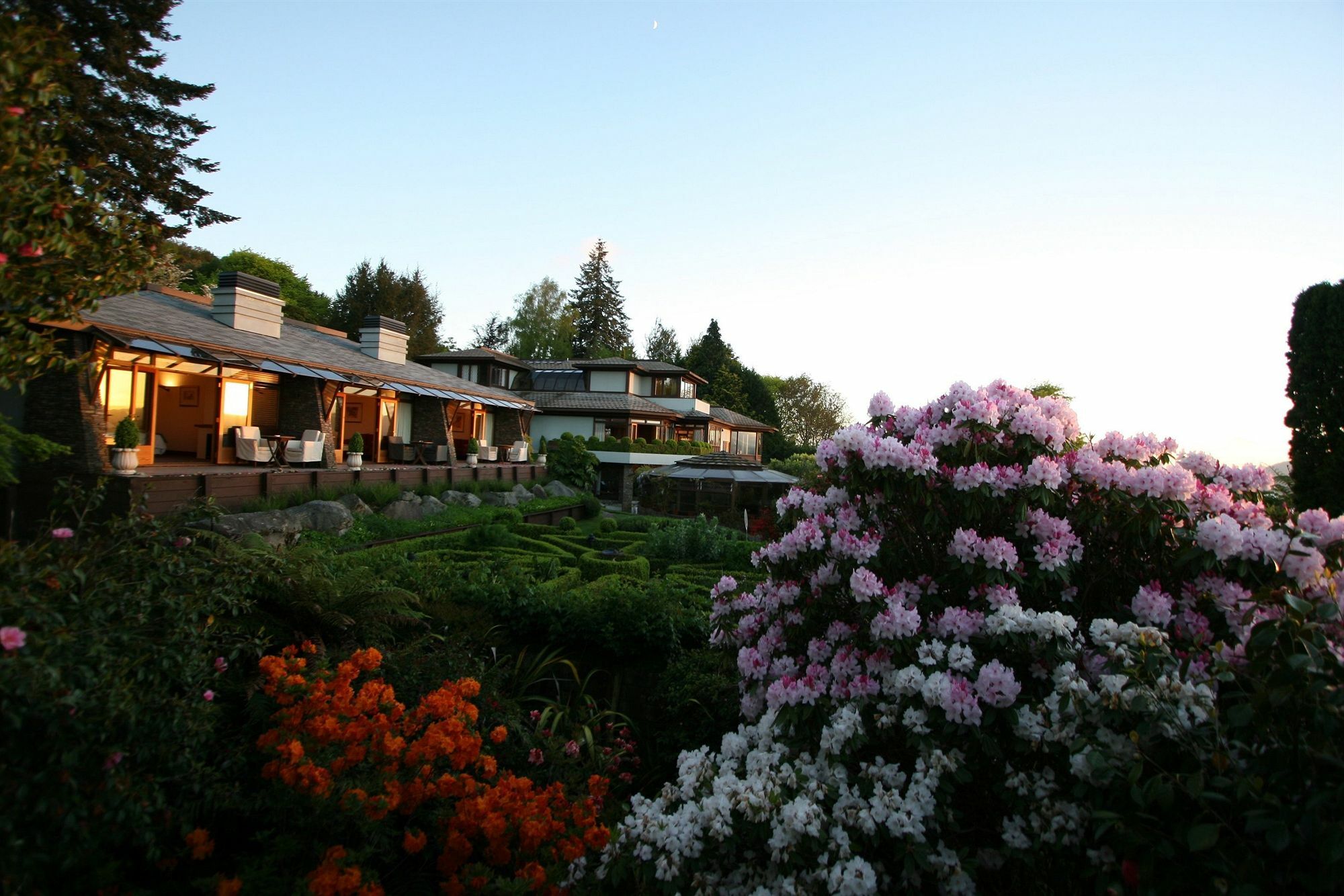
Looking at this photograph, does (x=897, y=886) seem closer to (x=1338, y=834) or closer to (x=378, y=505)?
(x=1338, y=834)

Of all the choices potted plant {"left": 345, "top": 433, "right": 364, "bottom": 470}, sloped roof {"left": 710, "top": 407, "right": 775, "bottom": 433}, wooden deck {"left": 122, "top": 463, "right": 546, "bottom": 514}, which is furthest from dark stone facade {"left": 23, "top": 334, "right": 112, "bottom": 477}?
sloped roof {"left": 710, "top": 407, "right": 775, "bottom": 433}

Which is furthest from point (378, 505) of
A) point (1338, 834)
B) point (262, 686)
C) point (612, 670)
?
point (1338, 834)

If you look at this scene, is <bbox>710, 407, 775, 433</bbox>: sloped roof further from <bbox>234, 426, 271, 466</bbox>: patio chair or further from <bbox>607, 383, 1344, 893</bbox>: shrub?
<bbox>607, 383, 1344, 893</bbox>: shrub

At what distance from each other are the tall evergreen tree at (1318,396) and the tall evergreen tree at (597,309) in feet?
180

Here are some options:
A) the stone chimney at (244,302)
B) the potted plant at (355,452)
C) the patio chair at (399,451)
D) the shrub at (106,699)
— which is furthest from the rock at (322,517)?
the shrub at (106,699)

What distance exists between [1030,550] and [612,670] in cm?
346

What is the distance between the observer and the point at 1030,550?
3.60m

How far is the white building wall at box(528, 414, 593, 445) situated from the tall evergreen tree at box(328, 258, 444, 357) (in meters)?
14.0

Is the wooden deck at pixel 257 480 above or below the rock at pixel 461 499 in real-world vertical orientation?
above

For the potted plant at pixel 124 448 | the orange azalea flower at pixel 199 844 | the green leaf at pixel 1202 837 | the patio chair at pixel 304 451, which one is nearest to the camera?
the green leaf at pixel 1202 837

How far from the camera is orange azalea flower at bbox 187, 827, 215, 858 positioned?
9.33 feet

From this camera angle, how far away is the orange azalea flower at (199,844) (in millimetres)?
2844

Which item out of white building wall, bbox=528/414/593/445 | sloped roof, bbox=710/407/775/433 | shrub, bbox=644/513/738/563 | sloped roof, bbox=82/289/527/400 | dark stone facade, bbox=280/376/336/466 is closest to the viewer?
shrub, bbox=644/513/738/563

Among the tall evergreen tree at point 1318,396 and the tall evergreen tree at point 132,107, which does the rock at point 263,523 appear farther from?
the tall evergreen tree at point 1318,396
